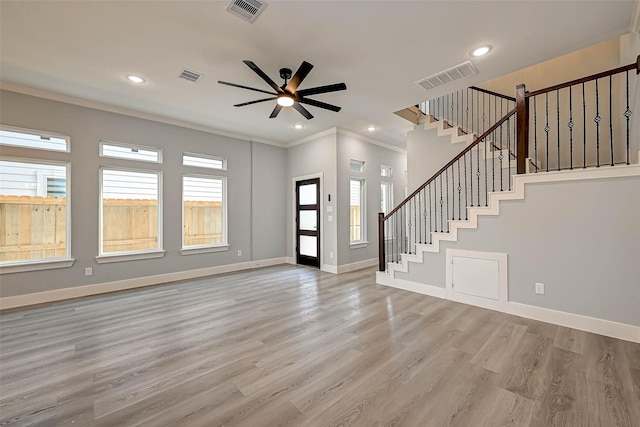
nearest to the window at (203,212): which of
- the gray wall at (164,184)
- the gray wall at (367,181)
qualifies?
the gray wall at (164,184)

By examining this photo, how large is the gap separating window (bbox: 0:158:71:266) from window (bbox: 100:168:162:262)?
0.52 metres

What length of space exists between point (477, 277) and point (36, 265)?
6.53 m

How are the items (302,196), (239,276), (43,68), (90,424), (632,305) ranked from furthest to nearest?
(302,196) → (239,276) → (43,68) → (632,305) → (90,424)

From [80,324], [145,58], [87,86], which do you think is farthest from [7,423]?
[87,86]

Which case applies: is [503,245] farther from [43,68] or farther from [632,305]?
[43,68]

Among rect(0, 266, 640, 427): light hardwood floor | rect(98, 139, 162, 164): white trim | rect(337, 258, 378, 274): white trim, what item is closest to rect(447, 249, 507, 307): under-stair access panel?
rect(0, 266, 640, 427): light hardwood floor

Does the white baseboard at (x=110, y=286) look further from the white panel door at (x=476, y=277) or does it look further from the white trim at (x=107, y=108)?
the white panel door at (x=476, y=277)

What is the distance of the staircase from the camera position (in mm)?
2996

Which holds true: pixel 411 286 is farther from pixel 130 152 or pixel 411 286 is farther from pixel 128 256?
pixel 130 152

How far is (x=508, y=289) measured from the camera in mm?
3582

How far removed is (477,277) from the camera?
3.85 m

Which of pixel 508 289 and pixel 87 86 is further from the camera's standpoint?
pixel 87 86

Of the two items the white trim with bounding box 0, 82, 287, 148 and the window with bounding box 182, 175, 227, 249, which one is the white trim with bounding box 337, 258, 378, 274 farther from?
the white trim with bounding box 0, 82, 287, 148

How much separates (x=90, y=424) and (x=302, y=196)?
5651 mm
